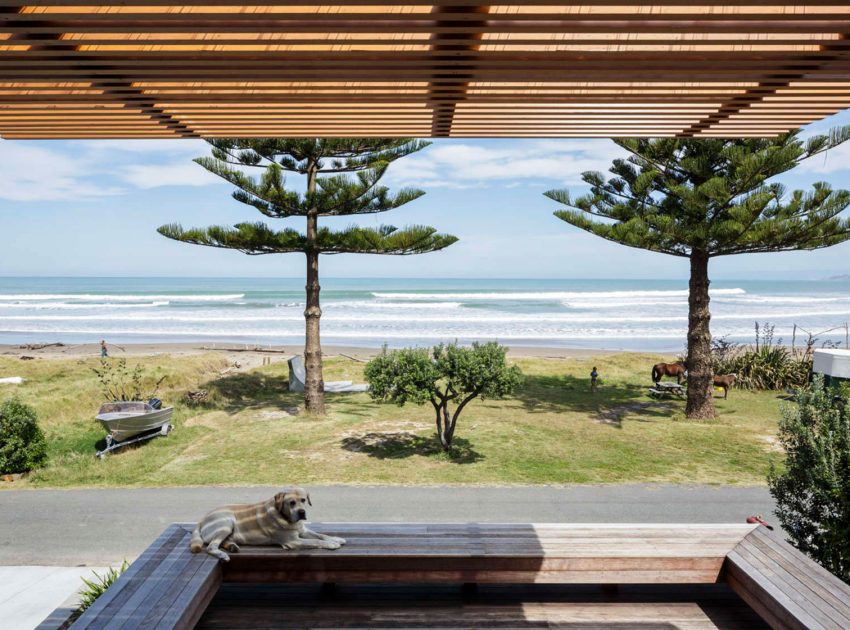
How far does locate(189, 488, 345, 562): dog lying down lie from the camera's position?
10.9ft

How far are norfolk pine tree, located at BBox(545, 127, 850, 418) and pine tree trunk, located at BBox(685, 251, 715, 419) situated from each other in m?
0.02

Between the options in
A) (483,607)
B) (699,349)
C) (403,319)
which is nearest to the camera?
(483,607)

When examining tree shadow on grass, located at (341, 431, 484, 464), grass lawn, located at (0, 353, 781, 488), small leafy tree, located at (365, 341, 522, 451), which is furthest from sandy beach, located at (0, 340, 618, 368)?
small leafy tree, located at (365, 341, 522, 451)

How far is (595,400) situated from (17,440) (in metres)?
11.5

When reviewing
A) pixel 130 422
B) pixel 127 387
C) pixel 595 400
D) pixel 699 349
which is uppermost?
pixel 699 349

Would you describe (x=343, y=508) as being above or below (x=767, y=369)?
below

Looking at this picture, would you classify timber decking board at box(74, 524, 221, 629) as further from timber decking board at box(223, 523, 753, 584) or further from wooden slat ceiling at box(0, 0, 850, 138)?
wooden slat ceiling at box(0, 0, 850, 138)

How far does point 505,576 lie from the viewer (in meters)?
3.35

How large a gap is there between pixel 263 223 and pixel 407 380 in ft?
19.2

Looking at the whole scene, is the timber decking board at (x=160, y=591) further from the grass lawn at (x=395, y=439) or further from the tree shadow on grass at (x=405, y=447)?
the tree shadow on grass at (x=405, y=447)

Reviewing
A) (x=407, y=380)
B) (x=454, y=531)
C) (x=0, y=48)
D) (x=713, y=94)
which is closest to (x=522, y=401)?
(x=407, y=380)

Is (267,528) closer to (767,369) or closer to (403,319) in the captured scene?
(767,369)

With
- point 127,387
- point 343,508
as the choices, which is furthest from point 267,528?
point 127,387

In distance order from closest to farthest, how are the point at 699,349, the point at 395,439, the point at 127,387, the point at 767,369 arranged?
1. the point at 395,439
2. the point at 699,349
3. the point at 127,387
4. the point at 767,369
